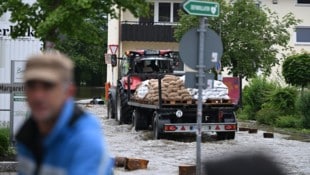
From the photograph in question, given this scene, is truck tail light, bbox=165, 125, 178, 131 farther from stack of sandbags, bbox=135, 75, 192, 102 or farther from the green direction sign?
the green direction sign

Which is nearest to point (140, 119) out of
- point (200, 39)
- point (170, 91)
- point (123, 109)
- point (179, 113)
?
point (123, 109)

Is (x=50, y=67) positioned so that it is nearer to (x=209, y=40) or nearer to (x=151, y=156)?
(x=209, y=40)

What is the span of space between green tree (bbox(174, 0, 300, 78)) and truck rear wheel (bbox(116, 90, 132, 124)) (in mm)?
7610

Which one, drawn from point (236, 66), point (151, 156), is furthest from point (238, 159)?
point (236, 66)

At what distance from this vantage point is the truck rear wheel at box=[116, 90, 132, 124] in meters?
22.6

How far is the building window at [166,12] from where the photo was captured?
4309cm

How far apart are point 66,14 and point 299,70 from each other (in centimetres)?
1657

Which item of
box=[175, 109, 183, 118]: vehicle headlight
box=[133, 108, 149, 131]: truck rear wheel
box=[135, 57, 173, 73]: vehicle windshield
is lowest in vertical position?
box=[133, 108, 149, 131]: truck rear wheel

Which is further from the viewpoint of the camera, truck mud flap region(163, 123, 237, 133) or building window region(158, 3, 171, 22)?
building window region(158, 3, 171, 22)

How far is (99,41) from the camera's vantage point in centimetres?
1116

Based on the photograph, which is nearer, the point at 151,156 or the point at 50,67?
the point at 50,67

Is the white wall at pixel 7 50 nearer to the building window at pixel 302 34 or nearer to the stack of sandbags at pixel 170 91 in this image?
the stack of sandbags at pixel 170 91

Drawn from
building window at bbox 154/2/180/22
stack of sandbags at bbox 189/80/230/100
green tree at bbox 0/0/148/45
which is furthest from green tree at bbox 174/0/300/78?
green tree at bbox 0/0/148/45

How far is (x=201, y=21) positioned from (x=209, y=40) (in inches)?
12.3
